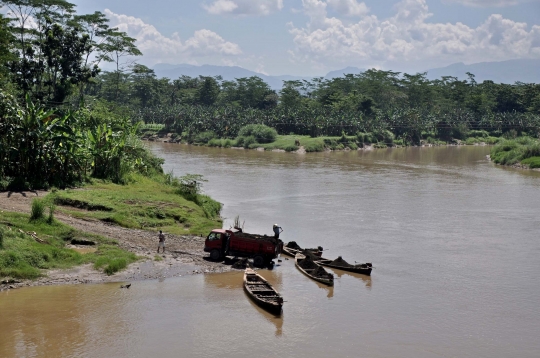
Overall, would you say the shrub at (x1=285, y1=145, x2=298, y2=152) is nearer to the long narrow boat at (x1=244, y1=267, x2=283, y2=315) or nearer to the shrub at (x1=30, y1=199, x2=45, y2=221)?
the shrub at (x1=30, y1=199, x2=45, y2=221)

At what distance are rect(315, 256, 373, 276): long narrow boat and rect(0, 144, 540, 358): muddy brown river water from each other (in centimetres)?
34

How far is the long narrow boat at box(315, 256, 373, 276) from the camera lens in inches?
1056

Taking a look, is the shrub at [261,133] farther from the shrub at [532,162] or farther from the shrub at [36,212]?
the shrub at [36,212]

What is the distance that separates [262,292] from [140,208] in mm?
12281

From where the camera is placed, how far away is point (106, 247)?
25.8 metres

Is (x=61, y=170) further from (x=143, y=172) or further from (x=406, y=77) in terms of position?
(x=406, y=77)

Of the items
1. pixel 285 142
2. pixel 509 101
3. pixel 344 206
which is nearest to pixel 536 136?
pixel 509 101

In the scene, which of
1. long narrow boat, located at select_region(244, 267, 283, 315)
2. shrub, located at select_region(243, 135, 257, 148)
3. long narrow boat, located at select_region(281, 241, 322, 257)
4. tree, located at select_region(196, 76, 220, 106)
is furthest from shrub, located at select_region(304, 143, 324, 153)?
long narrow boat, located at select_region(244, 267, 283, 315)

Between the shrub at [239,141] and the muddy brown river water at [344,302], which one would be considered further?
the shrub at [239,141]

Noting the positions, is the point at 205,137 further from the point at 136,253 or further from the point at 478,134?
the point at 136,253

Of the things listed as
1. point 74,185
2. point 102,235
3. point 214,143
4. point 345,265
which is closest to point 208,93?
point 214,143

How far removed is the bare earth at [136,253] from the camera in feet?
74.8

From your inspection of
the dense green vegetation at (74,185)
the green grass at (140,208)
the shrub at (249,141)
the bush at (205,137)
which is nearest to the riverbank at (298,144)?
the shrub at (249,141)

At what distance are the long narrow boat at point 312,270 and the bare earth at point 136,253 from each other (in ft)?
10.2
